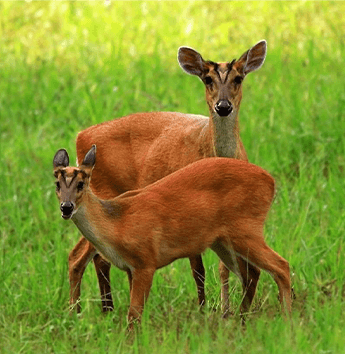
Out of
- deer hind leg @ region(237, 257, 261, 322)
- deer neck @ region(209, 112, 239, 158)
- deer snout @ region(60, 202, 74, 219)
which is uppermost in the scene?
deer neck @ region(209, 112, 239, 158)

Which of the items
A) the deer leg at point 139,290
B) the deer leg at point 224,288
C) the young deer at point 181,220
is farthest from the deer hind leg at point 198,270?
the deer leg at point 139,290

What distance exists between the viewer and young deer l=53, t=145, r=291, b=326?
23.7 ft

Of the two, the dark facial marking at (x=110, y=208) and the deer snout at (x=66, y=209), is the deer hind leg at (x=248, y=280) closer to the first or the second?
the dark facial marking at (x=110, y=208)

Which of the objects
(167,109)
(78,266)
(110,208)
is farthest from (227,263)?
(167,109)

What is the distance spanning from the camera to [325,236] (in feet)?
29.3

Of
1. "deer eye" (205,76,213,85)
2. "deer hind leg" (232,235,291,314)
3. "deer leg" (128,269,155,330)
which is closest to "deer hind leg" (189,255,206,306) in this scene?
"deer hind leg" (232,235,291,314)

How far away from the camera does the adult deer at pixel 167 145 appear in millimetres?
7863

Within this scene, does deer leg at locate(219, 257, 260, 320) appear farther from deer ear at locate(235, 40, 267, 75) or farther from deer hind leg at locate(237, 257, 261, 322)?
deer ear at locate(235, 40, 267, 75)

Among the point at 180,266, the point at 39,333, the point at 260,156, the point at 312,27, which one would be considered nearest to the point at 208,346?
the point at 39,333

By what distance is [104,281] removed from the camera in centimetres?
872

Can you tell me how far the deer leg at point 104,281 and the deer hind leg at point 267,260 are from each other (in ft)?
4.66

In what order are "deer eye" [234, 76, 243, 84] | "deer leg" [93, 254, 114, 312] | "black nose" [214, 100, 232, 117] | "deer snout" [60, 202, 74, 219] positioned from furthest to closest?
"deer leg" [93, 254, 114, 312]
"deer eye" [234, 76, 243, 84]
"black nose" [214, 100, 232, 117]
"deer snout" [60, 202, 74, 219]

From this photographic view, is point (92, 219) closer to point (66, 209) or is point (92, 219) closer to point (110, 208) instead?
point (110, 208)

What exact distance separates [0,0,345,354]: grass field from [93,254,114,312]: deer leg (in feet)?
0.40
